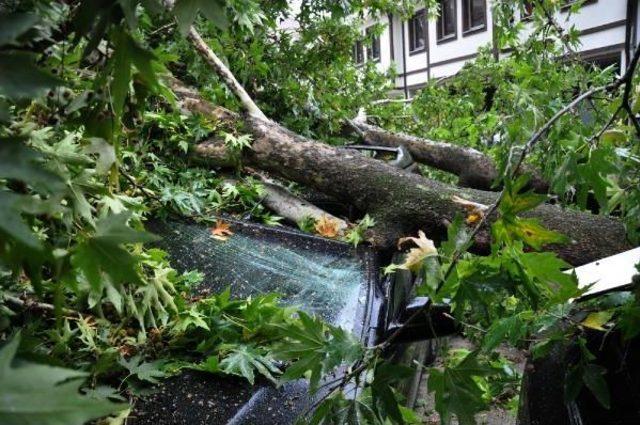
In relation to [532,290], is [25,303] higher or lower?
lower

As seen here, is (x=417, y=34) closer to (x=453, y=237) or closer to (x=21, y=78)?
(x=453, y=237)

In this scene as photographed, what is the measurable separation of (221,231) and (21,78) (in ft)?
9.48

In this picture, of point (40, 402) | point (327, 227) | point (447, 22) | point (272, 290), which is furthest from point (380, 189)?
point (447, 22)

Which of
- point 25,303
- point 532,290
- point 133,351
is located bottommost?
point 133,351

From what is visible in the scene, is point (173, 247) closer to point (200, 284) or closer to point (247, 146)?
point (200, 284)

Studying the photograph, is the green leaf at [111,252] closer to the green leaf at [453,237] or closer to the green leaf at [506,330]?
the green leaf at [453,237]

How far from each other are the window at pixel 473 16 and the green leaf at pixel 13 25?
13.3m

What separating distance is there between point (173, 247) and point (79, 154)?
1689mm

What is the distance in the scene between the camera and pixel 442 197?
137 inches

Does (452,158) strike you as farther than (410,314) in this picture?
Yes

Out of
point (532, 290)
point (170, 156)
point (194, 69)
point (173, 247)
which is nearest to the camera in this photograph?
point (532, 290)

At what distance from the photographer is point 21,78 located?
0.51 m

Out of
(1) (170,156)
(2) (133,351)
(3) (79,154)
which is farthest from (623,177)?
(1) (170,156)

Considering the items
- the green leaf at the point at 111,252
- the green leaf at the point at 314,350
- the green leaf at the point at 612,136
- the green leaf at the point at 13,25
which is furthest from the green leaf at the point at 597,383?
the green leaf at the point at 13,25
